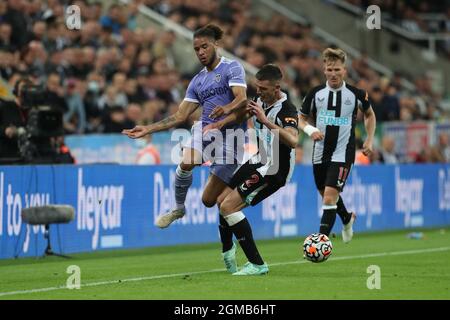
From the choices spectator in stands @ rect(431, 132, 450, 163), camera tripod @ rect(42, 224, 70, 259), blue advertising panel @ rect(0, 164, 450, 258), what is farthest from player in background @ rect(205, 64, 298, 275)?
spectator in stands @ rect(431, 132, 450, 163)

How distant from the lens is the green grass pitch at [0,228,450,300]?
10.1 metres

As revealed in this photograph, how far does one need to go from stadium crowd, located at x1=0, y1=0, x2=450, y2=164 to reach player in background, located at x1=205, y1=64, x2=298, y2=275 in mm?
6774

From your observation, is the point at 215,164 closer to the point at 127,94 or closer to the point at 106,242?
the point at 106,242

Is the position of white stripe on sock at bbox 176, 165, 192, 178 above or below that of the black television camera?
below

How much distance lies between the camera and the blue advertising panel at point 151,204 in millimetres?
15602

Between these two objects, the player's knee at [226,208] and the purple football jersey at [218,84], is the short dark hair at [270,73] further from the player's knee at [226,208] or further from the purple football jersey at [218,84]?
the player's knee at [226,208]

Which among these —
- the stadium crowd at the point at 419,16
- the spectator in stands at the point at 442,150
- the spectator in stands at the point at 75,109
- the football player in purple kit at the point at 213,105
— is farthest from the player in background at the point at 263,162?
the stadium crowd at the point at 419,16

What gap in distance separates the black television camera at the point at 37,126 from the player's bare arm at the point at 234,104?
551cm

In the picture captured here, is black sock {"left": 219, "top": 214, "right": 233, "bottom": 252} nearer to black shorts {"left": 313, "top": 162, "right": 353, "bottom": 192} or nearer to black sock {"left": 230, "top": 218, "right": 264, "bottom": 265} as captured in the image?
black sock {"left": 230, "top": 218, "right": 264, "bottom": 265}

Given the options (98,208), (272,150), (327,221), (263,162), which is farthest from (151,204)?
(272,150)

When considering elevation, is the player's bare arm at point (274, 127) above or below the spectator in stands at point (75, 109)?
below

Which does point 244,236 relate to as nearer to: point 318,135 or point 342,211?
point 318,135

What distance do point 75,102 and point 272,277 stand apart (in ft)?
29.2
